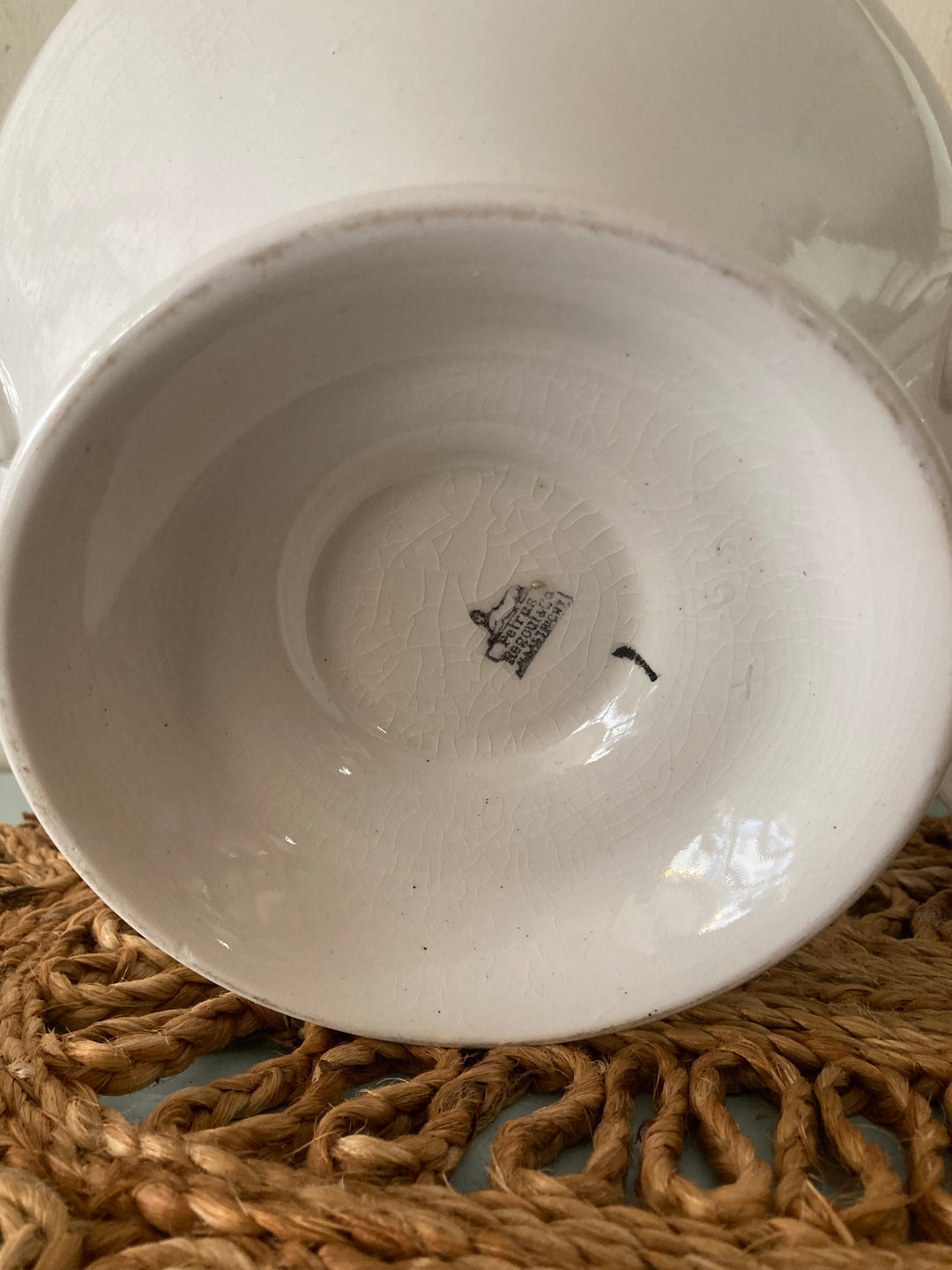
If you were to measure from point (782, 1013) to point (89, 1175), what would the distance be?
363mm

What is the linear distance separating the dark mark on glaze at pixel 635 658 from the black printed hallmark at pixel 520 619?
42mm

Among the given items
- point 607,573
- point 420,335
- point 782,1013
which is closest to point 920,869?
point 782,1013

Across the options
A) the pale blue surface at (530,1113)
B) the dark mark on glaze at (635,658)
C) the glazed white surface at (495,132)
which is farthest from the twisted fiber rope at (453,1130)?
the glazed white surface at (495,132)

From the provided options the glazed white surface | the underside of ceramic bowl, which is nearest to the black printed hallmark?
the underside of ceramic bowl

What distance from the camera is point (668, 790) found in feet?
1.99

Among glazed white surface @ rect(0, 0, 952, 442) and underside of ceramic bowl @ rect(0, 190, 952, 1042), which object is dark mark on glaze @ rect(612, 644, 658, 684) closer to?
underside of ceramic bowl @ rect(0, 190, 952, 1042)

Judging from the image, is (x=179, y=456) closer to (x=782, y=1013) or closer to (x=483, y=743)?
(x=483, y=743)

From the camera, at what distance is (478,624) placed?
0.60 m

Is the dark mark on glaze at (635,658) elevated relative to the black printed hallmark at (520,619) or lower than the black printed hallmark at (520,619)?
elevated

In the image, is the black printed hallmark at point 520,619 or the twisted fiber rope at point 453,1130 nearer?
the twisted fiber rope at point 453,1130

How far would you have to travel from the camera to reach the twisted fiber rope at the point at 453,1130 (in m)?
0.42

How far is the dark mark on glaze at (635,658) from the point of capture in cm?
61

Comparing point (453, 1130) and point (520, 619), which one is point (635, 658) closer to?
point (520, 619)

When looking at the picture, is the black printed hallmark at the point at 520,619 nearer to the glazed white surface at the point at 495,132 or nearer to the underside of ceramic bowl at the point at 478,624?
the underside of ceramic bowl at the point at 478,624
